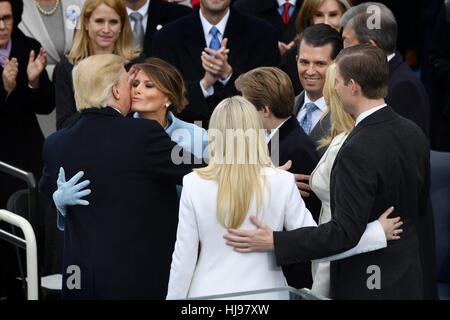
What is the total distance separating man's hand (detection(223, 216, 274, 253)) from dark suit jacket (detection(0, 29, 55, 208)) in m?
2.77

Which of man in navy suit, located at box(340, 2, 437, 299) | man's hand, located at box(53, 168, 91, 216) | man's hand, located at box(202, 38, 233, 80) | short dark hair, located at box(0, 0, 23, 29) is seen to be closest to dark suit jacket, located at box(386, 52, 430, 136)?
man in navy suit, located at box(340, 2, 437, 299)

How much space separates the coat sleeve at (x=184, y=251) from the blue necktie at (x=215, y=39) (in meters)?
2.53

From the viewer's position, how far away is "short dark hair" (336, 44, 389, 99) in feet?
14.8

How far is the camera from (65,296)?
198 inches

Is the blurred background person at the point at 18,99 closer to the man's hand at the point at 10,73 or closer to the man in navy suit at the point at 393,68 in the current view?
the man's hand at the point at 10,73

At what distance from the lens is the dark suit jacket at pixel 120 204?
4.80 m

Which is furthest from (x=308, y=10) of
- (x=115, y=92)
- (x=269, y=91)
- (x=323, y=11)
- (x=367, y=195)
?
(x=367, y=195)

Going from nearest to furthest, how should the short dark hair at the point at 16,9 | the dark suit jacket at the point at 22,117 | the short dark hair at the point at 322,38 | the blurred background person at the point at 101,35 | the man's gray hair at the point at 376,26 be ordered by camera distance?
1. the man's gray hair at the point at 376,26
2. the short dark hair at the point at 322,38
3. the blurred background person at the point at 101,35
4. the dark suit jacket at the point at 22,117
5. the short dark hair at the point at 16,9

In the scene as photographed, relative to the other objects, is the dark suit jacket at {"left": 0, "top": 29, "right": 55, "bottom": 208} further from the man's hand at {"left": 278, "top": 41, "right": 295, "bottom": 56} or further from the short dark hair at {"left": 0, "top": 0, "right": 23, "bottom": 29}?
the man's hand at {"left": 278, "top": 41, "right": 295, "bottom": 56}

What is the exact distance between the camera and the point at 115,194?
4.80m

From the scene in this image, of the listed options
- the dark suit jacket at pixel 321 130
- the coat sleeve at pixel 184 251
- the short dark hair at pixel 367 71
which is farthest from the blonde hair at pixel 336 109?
the coat sleeve at pixel 184 251

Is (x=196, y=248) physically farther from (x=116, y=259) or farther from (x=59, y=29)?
(x=59, y=29)

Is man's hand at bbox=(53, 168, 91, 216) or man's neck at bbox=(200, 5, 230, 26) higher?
man's neck at bbox=(200, 5, 230, 26)
